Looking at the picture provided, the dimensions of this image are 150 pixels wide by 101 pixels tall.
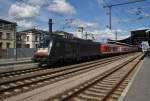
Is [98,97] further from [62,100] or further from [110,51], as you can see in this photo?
[110,51]

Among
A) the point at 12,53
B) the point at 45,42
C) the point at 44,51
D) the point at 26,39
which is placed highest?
the point at 26,39

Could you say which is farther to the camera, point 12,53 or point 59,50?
point 12,53

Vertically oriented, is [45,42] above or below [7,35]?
below

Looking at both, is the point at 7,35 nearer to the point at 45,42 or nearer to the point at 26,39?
the point at 26,39

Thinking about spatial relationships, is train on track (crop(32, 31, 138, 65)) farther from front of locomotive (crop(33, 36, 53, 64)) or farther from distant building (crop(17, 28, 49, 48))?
distant building (crop(17, 28, 49, 48))

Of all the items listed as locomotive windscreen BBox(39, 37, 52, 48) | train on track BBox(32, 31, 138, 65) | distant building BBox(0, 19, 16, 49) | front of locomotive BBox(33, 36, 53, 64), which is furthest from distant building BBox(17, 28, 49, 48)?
front of locomotive BBox(33, 36, 53, 64)

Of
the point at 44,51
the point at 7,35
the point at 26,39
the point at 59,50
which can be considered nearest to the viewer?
the point at 44,51

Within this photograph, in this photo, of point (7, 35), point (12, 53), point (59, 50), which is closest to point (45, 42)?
point (59, 50)

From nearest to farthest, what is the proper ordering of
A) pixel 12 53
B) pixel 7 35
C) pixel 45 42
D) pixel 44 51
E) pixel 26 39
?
1. pixel 44 51
2. pixel 45 42
3. pixel 12 53
4. pixel 7 35
5. pixel 26 39

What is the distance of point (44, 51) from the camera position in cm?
2277

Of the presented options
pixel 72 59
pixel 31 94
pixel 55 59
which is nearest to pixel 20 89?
pixel 31 94

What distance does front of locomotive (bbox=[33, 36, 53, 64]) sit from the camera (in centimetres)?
2231

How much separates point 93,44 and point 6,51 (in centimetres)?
1758

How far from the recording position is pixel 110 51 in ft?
174
